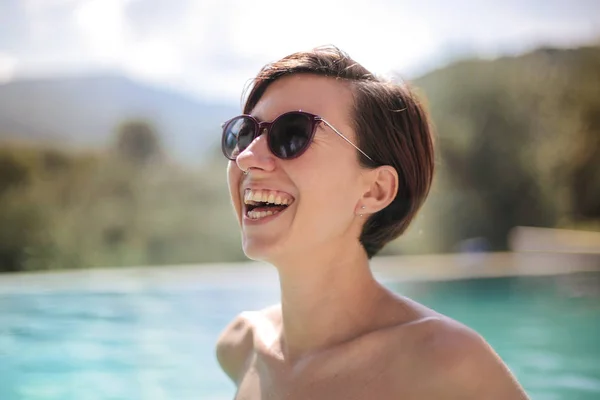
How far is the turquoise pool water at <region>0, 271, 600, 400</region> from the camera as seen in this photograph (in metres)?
3.39

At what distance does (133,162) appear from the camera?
9719 millimetres

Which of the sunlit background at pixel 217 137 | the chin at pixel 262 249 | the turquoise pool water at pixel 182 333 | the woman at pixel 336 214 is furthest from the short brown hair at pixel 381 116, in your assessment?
the sunlit background at pixel 217 137

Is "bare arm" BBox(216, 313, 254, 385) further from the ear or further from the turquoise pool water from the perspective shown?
the turquoise pool water

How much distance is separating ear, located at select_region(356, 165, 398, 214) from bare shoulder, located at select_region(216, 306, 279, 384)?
41cm

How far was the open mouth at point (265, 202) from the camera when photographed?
122 centimetres

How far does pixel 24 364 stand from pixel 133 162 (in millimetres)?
6305

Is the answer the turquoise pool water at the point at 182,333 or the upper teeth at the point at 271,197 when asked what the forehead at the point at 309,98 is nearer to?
the upper teeth at the point at 271,197

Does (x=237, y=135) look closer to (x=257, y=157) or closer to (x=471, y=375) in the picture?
(x=257, y=157)

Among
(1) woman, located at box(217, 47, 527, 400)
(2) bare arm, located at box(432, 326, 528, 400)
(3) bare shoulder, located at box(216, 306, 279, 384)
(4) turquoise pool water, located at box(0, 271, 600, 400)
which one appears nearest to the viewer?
(2) bare arm, located at box(432, 326, 528, 400)

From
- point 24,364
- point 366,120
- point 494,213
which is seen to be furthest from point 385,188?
point 494,213

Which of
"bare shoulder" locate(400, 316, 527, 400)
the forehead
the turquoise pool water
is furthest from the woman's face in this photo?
the turquoise pool water

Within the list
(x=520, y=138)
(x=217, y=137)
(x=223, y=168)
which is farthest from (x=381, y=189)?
(x=217, y=137)

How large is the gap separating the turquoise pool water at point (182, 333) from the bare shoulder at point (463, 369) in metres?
2.24

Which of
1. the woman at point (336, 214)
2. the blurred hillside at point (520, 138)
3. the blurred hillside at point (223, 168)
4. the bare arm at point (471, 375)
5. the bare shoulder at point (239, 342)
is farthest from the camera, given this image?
the blurred hillside at point (520, 138)
